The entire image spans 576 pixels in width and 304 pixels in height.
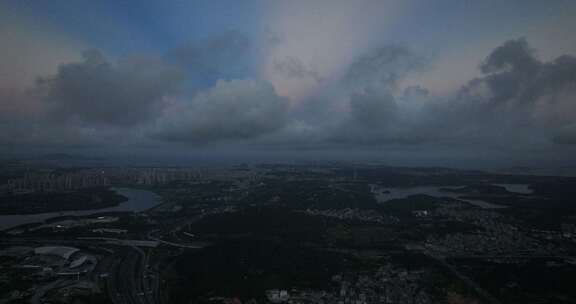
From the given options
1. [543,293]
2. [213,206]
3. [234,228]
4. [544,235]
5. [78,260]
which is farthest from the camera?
[213,206]

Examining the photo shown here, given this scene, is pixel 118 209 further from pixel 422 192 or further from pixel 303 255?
pixel 422 192

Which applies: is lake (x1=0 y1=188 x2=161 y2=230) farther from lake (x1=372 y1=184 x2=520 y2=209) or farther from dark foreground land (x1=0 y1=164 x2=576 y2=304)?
lake (x1=372 y1=184 x2=520 y2=209)

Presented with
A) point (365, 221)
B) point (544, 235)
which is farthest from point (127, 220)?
point (544, 235)

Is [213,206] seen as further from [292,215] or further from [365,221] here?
[365,221]

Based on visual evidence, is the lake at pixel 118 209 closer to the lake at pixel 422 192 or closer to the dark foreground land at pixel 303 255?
the dark foreground land at pixel 303 255

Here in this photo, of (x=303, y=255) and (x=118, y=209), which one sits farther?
(x=118, y=209)

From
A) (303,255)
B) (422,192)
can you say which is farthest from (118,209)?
(422,192)
